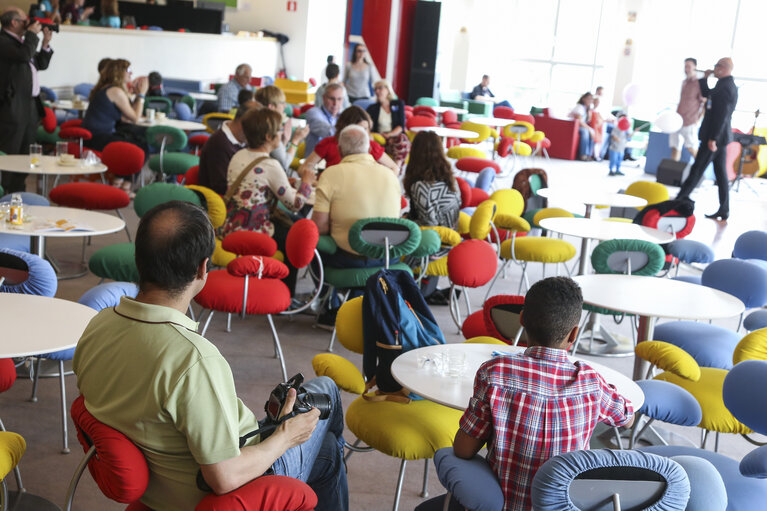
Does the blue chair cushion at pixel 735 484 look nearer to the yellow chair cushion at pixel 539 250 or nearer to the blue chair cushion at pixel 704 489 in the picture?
the blue chair cushion at pixel 704 489

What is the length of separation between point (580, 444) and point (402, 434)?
26.1 inches

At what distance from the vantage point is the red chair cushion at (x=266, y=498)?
1723mm

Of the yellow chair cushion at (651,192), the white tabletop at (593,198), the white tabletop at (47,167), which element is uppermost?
the yellow chair cushion at (651,192)

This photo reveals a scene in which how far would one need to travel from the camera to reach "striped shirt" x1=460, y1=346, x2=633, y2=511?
195 cm

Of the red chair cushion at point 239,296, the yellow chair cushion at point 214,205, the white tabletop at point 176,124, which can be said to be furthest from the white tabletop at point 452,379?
the white tabletop at point 176,124

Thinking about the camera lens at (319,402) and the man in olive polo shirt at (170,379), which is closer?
the man in olive polo shirt at (170,379)

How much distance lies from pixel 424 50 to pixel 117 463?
14.8m

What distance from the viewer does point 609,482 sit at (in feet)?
5.58

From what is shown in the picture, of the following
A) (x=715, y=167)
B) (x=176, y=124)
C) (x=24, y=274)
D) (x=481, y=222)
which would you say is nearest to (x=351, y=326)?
(x=24, y=274)

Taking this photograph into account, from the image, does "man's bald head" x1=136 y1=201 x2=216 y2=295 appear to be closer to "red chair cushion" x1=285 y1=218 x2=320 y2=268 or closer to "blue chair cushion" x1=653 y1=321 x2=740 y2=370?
"red chair cushion" x1=285 y1=218 x2=320 y2=268

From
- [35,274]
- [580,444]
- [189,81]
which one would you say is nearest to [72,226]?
[35,274]

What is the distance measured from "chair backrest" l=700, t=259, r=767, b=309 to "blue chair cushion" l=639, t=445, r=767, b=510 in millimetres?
1604

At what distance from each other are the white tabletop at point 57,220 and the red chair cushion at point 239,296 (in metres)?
0.57

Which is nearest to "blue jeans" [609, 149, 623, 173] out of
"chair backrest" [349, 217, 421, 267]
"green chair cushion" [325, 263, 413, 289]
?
"green chair cushion" [325, 263, 413, 289]
